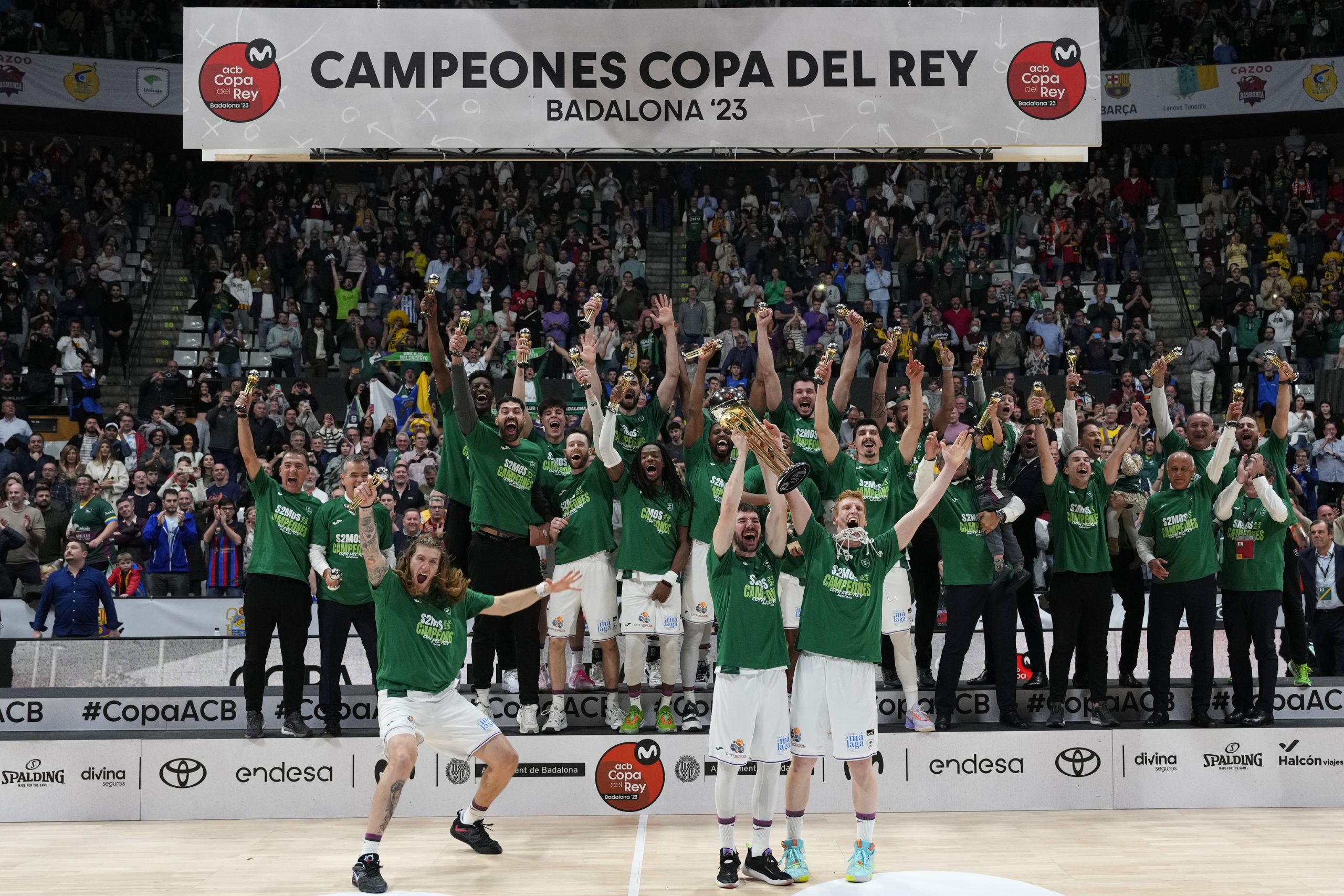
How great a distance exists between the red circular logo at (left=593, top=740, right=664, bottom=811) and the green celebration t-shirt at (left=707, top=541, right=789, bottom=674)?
229 centimetres

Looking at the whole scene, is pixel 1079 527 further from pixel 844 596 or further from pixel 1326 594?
pixel 1326 594

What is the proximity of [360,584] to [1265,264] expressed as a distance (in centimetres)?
1745

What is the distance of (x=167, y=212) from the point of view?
82.3 ft

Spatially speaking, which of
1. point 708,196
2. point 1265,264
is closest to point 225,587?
point 708,196

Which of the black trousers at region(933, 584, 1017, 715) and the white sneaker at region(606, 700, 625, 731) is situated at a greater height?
the black trousers at region(933, 584, 1017, 715)

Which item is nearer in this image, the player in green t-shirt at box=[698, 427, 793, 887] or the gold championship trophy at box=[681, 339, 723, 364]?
the player in green t-shirt at box=[698, 427, 793, 887]

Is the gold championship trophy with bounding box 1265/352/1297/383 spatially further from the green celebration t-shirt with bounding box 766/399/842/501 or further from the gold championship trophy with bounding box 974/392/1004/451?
the green celebration t-shirt with bounding box 766/399/842/501

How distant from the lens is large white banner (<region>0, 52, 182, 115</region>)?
23.5 m

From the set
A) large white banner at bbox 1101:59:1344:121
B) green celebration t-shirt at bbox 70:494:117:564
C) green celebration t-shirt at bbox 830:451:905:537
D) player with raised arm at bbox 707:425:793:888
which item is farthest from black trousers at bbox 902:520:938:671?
large white banner at bbox 1101:59:1344:121

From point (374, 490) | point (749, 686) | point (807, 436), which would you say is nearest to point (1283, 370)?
point (807, 436)

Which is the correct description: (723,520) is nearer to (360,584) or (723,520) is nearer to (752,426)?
(752,426)

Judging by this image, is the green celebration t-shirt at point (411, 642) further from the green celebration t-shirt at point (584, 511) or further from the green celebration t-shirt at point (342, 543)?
the green celebration t-shirt at point (584, 511)

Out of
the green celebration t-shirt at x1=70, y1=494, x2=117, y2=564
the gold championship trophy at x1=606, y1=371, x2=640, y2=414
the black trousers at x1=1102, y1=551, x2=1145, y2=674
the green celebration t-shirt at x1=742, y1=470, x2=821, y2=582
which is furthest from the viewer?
the green celebration t-shirt at x1=70, y1=494, x2=117, y2=564

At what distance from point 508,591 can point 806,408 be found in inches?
106
